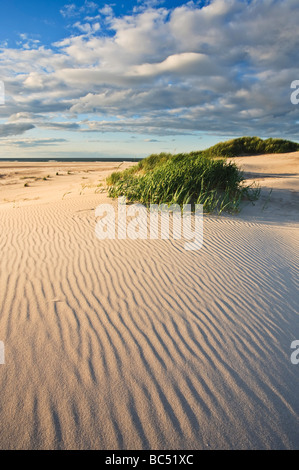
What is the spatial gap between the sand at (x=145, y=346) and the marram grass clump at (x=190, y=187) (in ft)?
8.29

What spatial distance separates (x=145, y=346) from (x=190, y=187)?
18.1ft

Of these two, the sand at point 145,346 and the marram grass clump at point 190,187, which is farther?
the marram grass clump at point 190,187

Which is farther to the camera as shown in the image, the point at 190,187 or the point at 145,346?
the point at 190,187

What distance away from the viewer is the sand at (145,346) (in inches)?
68.2

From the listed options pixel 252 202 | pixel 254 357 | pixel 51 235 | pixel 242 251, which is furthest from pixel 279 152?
pixel 254 357

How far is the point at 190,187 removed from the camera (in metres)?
7.33

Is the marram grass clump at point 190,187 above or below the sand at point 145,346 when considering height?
above

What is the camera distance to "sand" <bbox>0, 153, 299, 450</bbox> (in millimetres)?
1732

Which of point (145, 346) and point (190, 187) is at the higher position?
point (190, 187)

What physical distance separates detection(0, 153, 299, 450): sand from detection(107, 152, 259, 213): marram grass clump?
2.53 metres

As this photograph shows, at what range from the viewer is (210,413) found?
1840 millimetres

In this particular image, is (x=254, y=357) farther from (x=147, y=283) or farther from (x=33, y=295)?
(x=33, y=295)

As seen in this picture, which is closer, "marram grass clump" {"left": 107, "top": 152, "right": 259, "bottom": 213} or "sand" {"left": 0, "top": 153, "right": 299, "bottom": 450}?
"sand" {"left": 0, "top": 153, "right": 299, "bottom": 450}
